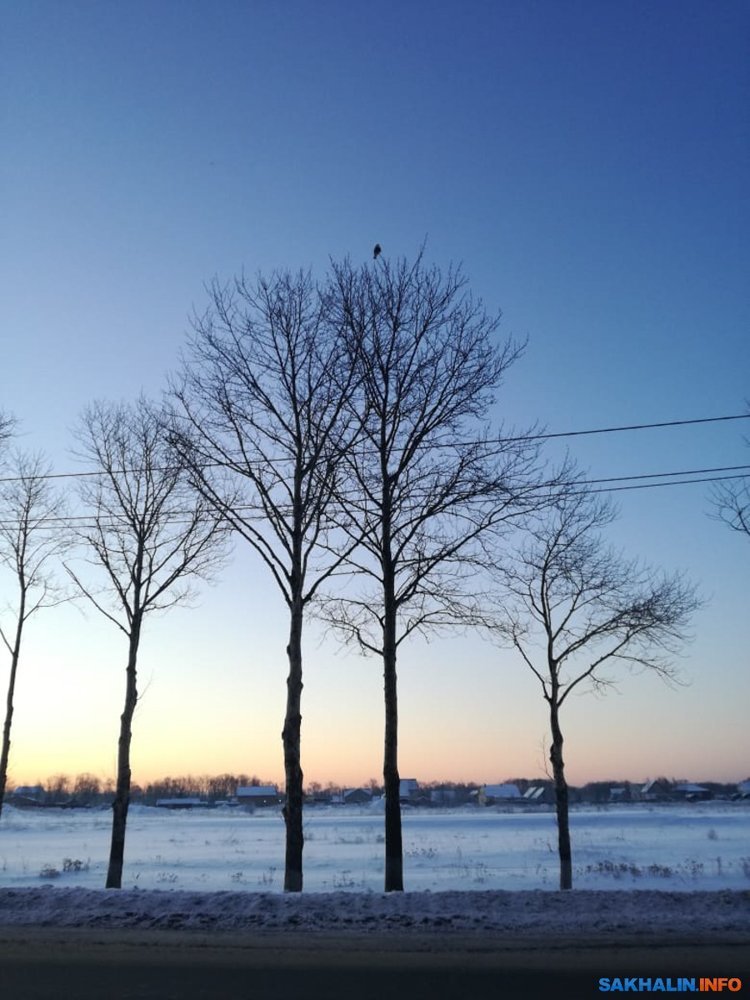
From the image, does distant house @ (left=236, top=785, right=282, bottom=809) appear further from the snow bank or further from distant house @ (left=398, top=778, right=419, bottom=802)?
the snow bank

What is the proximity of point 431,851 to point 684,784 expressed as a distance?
150028 millimetres

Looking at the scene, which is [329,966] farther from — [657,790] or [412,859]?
[657,790]

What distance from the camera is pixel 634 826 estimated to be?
196 ft

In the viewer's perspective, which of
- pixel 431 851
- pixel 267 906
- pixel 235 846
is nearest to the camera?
pixel 267 906

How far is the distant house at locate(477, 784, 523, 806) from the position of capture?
138 m

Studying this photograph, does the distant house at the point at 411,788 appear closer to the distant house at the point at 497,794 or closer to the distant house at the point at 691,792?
the distant house at the point at 497,794

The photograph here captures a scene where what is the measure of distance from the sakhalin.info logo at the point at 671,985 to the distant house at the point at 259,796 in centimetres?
15049

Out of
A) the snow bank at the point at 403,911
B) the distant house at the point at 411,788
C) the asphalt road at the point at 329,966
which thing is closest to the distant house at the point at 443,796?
the distant house at the point at 411,788

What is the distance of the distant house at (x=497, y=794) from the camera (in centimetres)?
13848

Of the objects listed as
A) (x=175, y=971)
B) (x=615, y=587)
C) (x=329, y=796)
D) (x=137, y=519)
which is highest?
(x=137, y=519)

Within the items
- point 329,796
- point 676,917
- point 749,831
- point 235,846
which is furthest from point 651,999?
point 329,796

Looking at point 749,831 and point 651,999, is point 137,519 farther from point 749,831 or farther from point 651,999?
point 749,831

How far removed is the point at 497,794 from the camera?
144 m

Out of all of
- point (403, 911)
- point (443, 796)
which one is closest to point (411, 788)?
point (443, 796)
